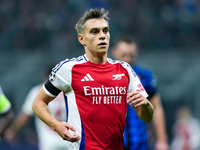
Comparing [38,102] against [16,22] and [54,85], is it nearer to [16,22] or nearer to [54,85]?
[54,85]

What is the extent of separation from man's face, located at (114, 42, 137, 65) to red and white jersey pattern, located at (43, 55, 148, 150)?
6.08 feet

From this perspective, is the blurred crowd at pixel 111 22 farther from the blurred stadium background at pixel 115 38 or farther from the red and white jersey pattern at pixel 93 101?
the red and white jersey pattern at pixel 93 101

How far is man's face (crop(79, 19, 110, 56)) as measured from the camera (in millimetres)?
4359

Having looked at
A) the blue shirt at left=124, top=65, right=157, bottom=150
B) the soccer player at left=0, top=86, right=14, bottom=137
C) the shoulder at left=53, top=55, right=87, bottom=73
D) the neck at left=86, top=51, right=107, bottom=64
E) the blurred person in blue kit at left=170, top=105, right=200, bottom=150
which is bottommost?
the blurred person in blue kit at left=170, top=105, right=200, bottom=150

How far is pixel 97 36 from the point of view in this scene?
4.38 meters

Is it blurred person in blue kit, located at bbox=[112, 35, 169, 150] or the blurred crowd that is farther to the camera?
the blurred crowd

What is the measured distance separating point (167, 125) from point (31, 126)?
4256mm

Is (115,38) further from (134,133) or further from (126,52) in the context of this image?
(134,133)

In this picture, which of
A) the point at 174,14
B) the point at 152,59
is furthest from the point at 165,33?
the point at 152,59

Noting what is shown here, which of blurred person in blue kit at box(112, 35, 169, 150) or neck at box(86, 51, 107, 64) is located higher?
neck at box(86, 51, 107, 64)

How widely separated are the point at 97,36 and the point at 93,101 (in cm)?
63

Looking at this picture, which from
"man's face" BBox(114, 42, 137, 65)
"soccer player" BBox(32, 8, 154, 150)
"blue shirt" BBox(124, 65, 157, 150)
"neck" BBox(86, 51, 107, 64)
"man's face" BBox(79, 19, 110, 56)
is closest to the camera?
"soccer player" BBox(32, 8, 154, 150)

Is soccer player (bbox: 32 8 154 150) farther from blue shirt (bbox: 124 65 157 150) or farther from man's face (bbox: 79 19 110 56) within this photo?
blue shirt (bbox: 124 65 157 150)

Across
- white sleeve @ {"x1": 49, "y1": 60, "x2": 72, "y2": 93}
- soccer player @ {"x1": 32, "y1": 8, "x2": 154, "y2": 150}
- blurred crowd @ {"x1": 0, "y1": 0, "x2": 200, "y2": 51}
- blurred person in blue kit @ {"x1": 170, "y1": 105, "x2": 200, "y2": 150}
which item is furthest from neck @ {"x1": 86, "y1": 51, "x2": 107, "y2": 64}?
blurred crowd @ {"x1": 0, "y1": 0, "x2": 200, "y2": 51}
